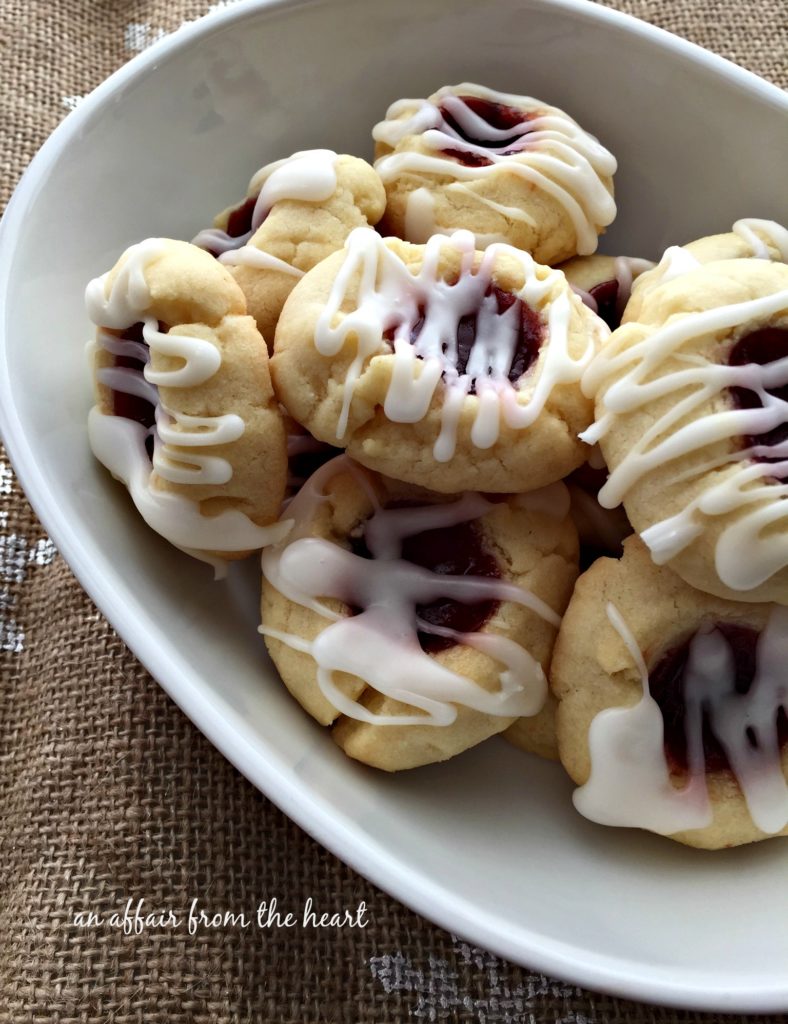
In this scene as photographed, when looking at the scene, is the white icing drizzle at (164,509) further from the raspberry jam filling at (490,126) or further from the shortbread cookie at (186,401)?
the raspberry jam filling at (490,126)

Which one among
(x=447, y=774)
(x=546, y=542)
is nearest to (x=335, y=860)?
(x=447, y=774)

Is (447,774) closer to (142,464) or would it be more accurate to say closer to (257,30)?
(142,464)

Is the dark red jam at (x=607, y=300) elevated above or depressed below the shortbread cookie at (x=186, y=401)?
above

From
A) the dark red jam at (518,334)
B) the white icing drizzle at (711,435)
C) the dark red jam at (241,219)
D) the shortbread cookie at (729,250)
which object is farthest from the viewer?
the dark red jam at (241,219)

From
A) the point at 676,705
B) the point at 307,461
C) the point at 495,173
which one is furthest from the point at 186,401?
the point at 676,705

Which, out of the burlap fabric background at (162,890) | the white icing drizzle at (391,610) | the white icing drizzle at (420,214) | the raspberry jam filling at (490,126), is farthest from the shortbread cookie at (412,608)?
the raspberry jam filling at (490,126)

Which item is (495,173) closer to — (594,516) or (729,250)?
(729,250)

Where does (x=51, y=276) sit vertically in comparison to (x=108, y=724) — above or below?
above
